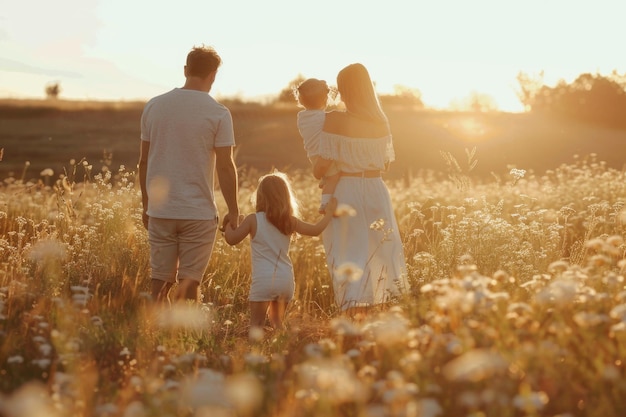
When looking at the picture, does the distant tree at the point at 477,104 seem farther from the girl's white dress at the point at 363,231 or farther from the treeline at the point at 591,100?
the girl's white dress at the point at 363,231

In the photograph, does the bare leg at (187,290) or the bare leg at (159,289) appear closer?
the bare leg at (187,290)

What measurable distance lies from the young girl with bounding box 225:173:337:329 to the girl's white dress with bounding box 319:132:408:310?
1.01 ft

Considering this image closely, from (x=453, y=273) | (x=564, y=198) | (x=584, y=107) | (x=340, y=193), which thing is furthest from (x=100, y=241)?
(x=584, y=107)

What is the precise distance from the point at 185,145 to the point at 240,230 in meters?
0.73

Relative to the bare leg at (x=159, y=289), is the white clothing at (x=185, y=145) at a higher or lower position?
higher

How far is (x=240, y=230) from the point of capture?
232 inches

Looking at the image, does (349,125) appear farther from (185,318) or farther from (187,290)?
(185,318)

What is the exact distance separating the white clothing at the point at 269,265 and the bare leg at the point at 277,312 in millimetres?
73

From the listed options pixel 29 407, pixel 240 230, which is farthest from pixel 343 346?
pixel 29 407

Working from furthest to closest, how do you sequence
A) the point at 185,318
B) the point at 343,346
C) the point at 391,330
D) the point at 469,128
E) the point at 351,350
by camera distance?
the point at 469,128 → the point at 185,318 → the point at 343,346 → the point at 351,350 → the point at 391,330

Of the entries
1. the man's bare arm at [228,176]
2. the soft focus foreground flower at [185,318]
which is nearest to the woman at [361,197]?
the man's bare arm at [228,176]

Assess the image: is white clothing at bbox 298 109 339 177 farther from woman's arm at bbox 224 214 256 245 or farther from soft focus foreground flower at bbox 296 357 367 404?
soft focus foreground flower at bbox 296 357 367 404

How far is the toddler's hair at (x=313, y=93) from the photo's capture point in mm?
6008

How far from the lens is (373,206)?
20.3 feet
